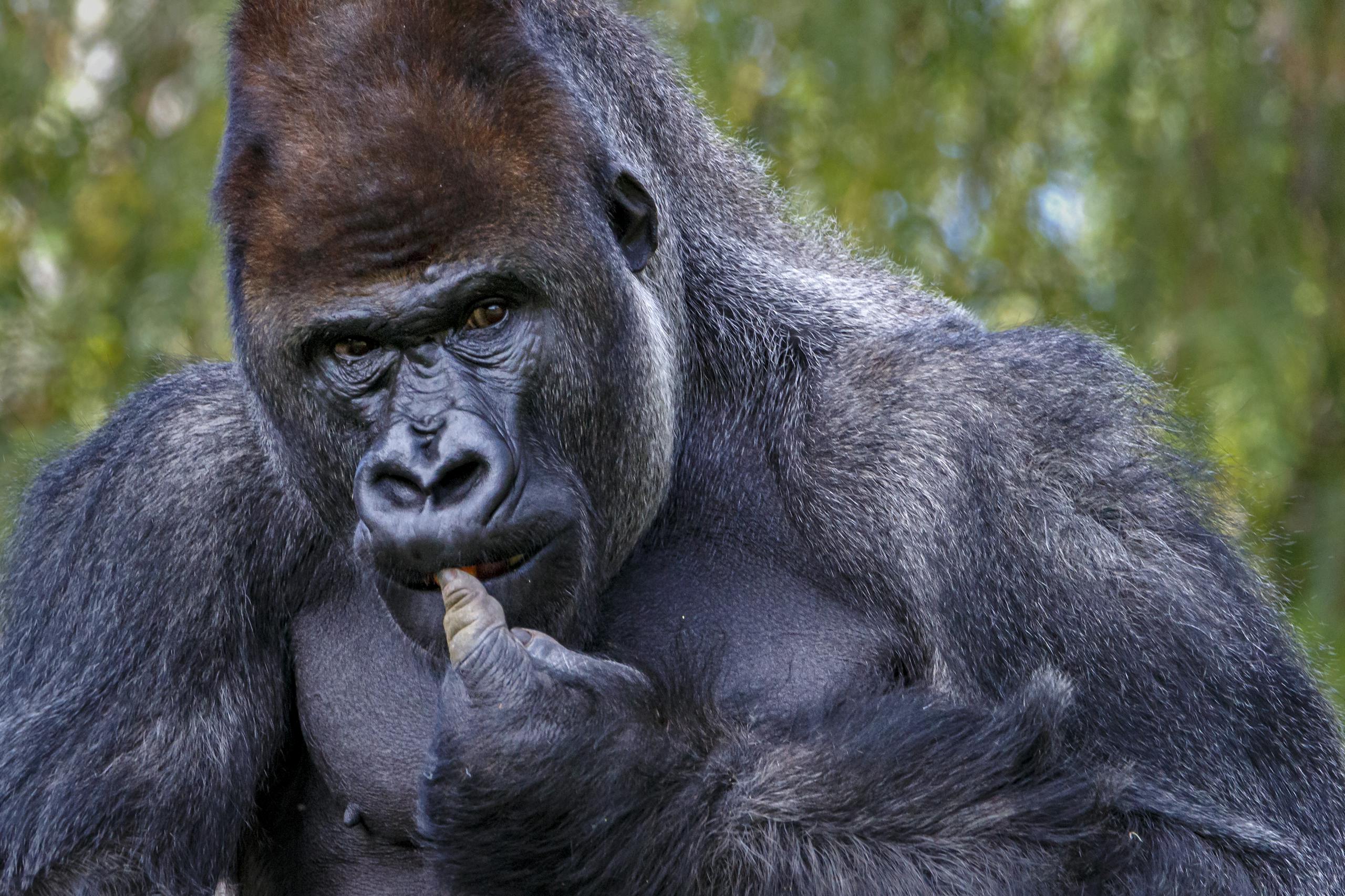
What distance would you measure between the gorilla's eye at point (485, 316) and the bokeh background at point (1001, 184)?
2359 mm

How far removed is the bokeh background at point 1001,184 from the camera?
17.3 ft

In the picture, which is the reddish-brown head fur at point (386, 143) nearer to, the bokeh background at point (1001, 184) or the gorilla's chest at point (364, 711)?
the gorilla's chest at point (364, 711)

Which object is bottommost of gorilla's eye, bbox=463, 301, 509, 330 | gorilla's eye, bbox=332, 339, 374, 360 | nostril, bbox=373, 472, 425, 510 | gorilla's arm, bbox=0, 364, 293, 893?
gorilla's arm, bbox=0, 364, 293, 893

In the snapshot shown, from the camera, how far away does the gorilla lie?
2.78 m

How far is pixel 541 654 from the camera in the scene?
272 centimetres

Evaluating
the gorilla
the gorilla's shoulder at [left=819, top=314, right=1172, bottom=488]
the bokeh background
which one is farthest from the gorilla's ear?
the bokeh background

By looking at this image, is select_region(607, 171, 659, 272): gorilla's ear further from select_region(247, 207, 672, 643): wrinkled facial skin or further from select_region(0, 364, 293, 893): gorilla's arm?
select_region(0, 364, 293, 893): gorilla's arm

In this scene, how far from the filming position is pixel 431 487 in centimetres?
272

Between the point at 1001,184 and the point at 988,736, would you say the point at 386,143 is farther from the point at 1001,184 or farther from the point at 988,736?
the point at 1001,184

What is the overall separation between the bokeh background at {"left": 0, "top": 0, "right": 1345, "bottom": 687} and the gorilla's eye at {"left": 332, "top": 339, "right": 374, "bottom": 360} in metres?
2.32

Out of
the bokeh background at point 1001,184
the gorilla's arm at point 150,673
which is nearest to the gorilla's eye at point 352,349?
the gorilla's arm at point 150,673

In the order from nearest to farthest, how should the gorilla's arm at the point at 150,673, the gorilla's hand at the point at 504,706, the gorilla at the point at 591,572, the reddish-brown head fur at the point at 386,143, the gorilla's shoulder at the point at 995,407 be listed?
the gorilla's hand at the point at 504,706 → the gorilla at the point at 591,572 → the reddish-brown head fur at the point at 386,143 → the gorilla's shoulder at the point at 995,407 → the gorilla's arm at the point at 150,673

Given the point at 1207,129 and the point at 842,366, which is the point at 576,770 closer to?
the point at 842,366

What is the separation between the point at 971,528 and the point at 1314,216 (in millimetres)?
3163
